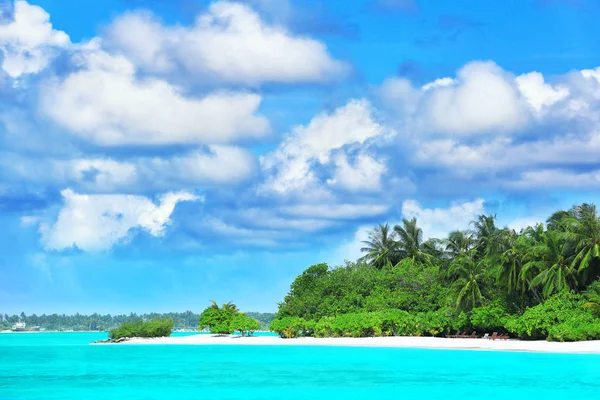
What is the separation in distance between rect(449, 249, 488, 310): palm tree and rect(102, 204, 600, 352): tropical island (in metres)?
0.06

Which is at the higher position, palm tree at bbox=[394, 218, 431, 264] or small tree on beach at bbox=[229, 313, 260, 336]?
palm tree at bbox=[394, 218, 431, 264]

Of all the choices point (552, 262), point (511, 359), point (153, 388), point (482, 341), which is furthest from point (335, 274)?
point (153, 388)

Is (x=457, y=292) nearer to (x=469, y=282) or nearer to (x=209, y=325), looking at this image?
(x=469, y=282)

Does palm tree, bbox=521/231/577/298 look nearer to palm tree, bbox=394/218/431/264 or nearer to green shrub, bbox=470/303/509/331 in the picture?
green shrub, bbox=470/303/509/331

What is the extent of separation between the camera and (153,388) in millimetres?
24141

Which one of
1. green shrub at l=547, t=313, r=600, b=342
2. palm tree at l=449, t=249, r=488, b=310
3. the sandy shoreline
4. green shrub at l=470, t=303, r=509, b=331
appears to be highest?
palm tree at l=449, t=249, r=488, b=310

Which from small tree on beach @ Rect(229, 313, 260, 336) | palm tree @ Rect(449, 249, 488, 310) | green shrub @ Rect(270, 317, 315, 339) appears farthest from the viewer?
small tree on beach @ Rect(229, 313, 260, 336)

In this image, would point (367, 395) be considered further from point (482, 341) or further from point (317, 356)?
point (482, 341)

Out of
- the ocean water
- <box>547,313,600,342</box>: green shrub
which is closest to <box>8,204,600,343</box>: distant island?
<box>547,313,600,342</box>: green shrub

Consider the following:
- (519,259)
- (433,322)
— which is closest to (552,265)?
(519,259)

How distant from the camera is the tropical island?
133 feet

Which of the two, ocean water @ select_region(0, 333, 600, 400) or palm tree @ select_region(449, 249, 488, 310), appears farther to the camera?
palm tree @ select_region(449, 249, 488, 310)

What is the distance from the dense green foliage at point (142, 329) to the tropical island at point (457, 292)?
8.87 ft

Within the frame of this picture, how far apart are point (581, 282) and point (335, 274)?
67.2ft
